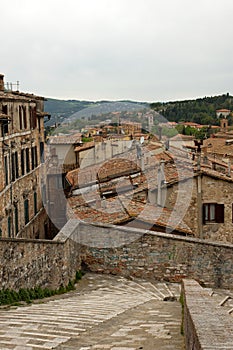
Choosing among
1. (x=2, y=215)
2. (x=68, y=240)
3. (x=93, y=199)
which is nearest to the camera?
(x=68, y=240)

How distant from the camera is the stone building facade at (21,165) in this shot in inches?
769

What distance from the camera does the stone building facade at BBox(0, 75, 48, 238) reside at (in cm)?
1952

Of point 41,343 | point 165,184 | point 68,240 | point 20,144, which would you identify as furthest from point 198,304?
point 20,144

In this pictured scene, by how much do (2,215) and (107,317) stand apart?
420 inches

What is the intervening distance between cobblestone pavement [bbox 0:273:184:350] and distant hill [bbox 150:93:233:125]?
90337mm

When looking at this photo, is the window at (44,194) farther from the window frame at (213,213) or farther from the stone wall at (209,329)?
the stone wall at (209,329)

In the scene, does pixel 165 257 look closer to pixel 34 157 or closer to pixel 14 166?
pixel 14 166

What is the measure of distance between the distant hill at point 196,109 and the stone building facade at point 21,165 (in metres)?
73.2

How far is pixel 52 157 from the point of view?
37.1 meters

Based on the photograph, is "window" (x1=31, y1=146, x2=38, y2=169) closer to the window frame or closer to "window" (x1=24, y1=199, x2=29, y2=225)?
"window" (x1=24, y1=199, x2=29, y2=225)

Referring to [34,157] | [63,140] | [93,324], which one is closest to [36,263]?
[93,324]

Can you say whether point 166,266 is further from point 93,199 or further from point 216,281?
point 93,199

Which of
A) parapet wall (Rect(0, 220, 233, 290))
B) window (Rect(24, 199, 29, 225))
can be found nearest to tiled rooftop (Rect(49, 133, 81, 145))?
window (Rect(24, 199, 29, 225))

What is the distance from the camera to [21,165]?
23.8 m
